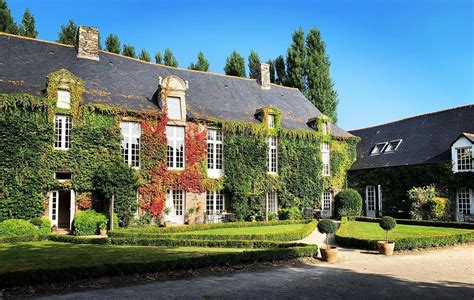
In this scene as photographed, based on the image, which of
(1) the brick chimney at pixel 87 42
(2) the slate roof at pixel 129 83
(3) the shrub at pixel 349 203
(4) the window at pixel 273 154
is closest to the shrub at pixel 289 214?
(4) the window at pixel 273 154

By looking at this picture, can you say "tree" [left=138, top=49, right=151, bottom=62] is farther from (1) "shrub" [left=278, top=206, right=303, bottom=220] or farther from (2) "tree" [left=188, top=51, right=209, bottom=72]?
(1) "shrub" [left=278, top=206, right=303, bottom=220]

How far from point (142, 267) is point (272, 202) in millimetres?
18591

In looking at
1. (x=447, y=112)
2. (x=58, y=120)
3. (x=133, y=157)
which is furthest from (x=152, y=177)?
(x=447, y=112)

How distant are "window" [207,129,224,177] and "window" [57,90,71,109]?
27.8ft

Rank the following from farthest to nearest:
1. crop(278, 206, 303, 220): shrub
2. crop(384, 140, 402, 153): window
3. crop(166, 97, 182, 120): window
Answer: crop(384, 140, 402, 153): window → crop(278, 206, 303, 220): shrub → crop(166, 97, 182, 120): window

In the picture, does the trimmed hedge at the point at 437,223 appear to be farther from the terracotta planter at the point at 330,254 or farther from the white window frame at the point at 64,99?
the white window frame at the point at 64,99

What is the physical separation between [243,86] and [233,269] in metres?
22.5

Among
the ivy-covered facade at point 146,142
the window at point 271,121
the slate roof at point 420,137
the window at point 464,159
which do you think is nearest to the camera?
the ivy-covered facade at point 146,142

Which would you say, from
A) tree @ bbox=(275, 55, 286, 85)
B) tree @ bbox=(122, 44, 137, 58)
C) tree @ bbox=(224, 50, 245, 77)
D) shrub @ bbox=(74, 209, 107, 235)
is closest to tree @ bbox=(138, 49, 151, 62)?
tree @ bbox=(122, 44, 137, 58)

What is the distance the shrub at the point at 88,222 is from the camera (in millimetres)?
19562

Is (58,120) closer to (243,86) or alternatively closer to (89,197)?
(89,197)

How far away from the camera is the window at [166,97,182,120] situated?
24562 mm

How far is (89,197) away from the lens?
2138 cm

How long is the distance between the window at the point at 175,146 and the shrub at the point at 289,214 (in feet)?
24.9
